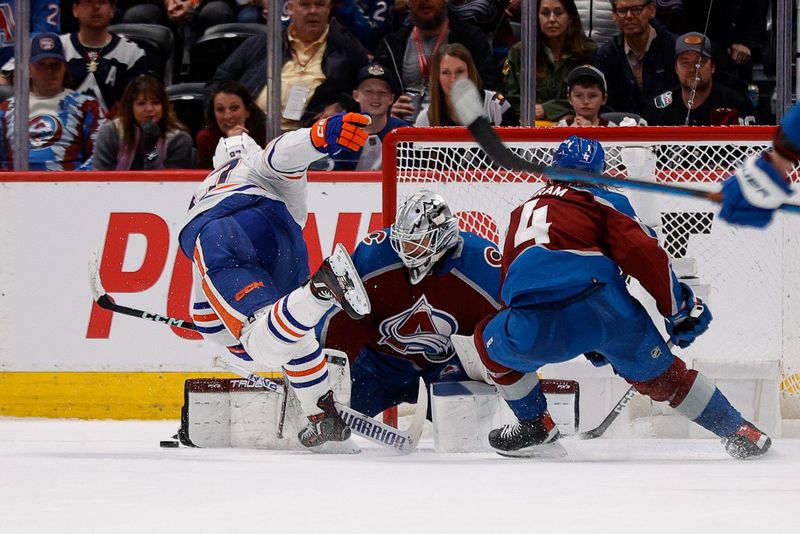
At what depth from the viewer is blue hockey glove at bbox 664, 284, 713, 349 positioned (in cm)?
350

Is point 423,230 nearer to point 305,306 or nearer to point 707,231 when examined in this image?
point 305,306

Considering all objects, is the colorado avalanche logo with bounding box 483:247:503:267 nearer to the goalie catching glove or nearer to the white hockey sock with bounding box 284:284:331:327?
the goalie catching glove

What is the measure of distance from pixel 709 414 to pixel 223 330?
1.61 meters

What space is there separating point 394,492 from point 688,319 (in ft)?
4.38

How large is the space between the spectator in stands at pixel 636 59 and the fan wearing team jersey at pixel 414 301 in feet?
3.82

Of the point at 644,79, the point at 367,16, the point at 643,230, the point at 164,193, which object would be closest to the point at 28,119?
the point at 164,193

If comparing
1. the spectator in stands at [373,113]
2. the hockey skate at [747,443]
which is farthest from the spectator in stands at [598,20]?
the hockey skate at [747,443]

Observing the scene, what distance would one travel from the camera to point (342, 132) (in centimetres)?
385

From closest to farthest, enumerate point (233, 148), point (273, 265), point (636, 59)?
point (273, 265) → point (233, 148) → point (636, 59)

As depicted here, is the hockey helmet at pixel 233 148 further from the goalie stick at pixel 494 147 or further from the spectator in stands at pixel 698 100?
the spectator in stands at pixel 698 100

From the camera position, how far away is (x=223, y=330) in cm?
423

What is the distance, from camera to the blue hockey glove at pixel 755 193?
107 inches

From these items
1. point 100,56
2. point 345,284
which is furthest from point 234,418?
point 100,56

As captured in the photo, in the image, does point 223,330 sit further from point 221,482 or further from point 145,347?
point 221,482
